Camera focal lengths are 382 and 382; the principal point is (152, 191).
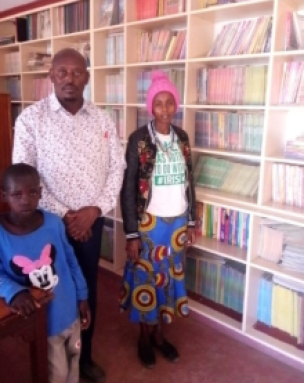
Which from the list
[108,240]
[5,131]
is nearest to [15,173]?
[5,131]

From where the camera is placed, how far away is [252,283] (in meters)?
2.25

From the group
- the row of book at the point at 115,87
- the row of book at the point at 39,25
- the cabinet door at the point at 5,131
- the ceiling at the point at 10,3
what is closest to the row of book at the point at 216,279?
the row of book at the point at 115,87

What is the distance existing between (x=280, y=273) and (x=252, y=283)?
0.22 metres

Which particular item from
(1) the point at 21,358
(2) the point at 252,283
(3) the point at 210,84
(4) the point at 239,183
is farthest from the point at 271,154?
(1) the point at 21,358

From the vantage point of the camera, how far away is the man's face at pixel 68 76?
156cm

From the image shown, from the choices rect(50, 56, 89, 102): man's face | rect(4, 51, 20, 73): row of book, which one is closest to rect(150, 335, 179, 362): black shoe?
rect(50, 56, 89, 102): man's face

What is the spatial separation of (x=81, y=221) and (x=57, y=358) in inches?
21.5

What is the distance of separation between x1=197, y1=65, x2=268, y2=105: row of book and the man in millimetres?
924

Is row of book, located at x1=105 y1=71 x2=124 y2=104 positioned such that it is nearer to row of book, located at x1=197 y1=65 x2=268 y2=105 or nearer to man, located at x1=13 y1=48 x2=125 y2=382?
row of book, located at x1=197 y1=65 x2=268 y2=105

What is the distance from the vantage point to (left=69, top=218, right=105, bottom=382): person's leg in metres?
1.73

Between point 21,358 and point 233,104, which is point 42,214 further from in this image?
point 233,104

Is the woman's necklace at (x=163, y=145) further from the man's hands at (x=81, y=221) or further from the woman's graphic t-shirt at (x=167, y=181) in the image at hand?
the man's hands at (x=81, y=221)

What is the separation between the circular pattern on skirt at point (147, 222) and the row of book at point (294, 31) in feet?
3.78

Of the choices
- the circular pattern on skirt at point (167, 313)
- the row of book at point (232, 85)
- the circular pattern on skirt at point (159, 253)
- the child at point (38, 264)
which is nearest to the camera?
the child at point (38, 264)
